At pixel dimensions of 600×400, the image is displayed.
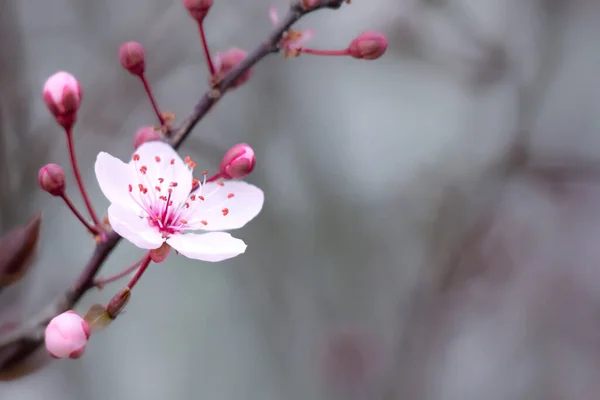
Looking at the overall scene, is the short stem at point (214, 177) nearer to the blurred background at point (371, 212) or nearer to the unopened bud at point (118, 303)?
the unopened bud at point (118, 303)

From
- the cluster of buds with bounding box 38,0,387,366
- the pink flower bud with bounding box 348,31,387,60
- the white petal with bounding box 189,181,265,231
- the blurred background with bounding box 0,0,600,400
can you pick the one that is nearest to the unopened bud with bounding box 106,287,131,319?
the cluster of buds with bounding box 38,0,387,366

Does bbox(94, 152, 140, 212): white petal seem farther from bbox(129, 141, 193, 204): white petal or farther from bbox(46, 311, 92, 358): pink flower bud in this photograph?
bbox(46, 311, 92, 358): pink flower bud

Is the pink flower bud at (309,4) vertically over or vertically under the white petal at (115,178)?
over

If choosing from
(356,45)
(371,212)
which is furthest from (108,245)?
(371,212)

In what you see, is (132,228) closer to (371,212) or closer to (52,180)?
(52,180)

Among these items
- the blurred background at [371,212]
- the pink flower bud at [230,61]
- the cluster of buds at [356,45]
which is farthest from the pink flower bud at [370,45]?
the blurred background at [371,212]

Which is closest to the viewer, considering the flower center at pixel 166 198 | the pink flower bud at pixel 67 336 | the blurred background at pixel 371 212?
the pink flower bud at pixel 67 336

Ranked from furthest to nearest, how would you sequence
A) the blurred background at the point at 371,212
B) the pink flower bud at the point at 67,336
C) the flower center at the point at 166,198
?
the blurred background at the point at 371,212 → the flower center at the point at 166,198 → the pink flower bud at the point at 67,336

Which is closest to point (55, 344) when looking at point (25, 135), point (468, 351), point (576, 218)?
point (25, 135)
